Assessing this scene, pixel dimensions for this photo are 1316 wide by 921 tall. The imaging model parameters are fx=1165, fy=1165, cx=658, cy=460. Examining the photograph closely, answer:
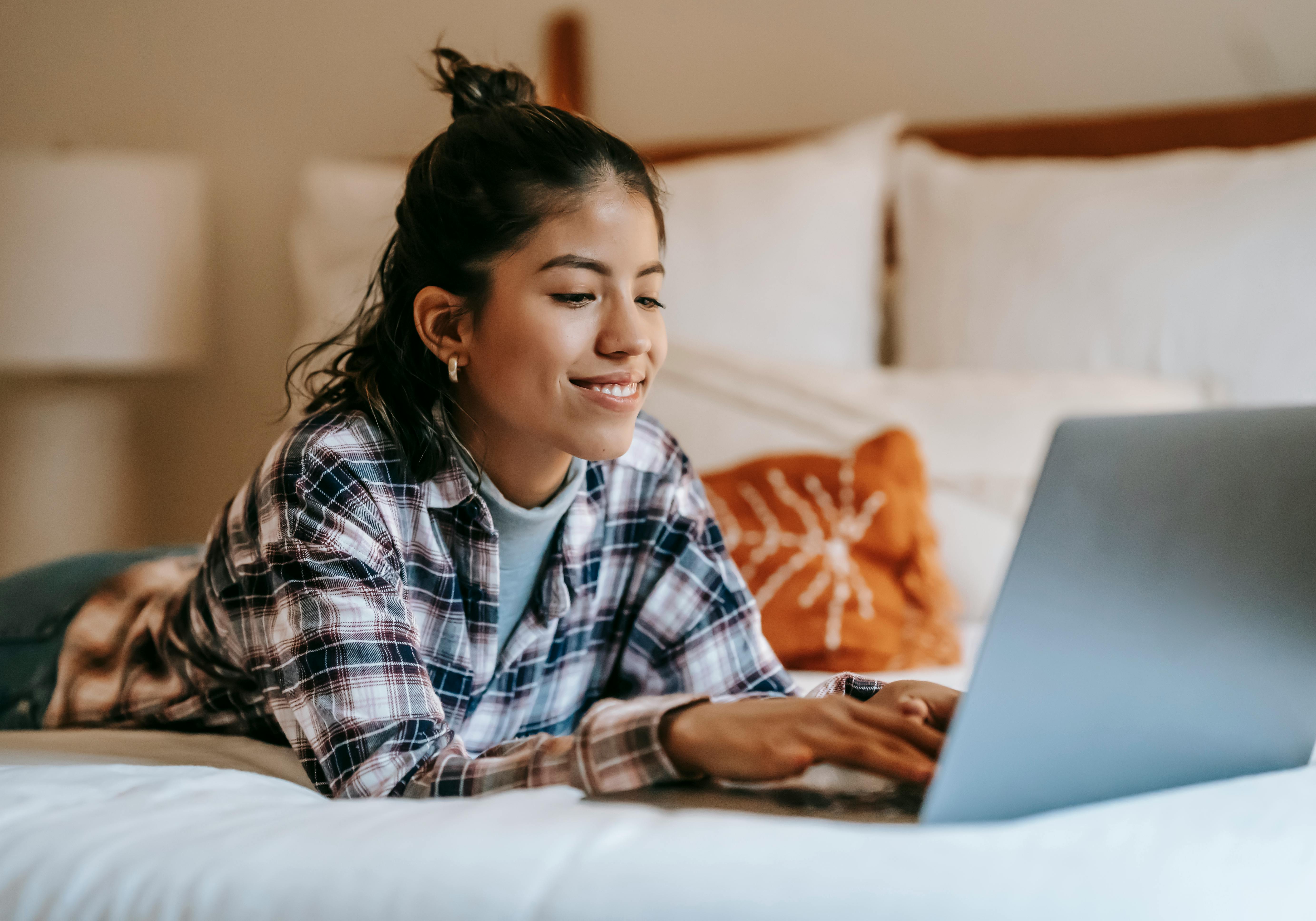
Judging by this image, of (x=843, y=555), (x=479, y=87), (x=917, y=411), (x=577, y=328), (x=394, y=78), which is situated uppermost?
(x=394, y=78)

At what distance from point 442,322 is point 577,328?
141 mm

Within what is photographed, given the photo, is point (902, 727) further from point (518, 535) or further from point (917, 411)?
point (917, 411)

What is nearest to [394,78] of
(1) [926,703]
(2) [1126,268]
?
(2) [1126,268]

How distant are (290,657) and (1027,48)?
6.19 feet

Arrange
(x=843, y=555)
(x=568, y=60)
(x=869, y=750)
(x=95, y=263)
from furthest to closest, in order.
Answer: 1. (x=568, y=60)
2. (x=95, y=263)
3. (x=843, y=555)
4. (x=869, y=750)

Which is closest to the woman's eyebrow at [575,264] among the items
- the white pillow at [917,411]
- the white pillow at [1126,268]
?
the white pillow at [917,411]

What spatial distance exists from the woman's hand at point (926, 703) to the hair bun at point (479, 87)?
0.60 metres

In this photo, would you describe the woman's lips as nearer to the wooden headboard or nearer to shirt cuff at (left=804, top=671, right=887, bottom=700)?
shirt cuff at (left=804, top=671, right=887, bottom=700)

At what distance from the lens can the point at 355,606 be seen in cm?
84

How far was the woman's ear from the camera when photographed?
3.23 feet

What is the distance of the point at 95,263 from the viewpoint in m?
2.24

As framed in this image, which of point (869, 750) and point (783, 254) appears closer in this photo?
point (869, 750)

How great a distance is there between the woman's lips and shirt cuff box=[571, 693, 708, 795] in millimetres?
291

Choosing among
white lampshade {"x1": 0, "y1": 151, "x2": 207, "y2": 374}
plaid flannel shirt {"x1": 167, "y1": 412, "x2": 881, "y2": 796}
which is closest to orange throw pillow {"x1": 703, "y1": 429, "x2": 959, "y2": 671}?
plaid flannel shirt {"x1": 167, "y1": 412, "x2": 881, "y2": 796}
